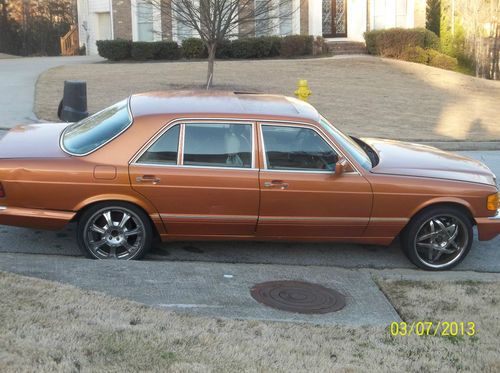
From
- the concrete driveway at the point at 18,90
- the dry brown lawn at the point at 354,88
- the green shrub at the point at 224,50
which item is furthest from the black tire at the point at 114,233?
the green shrub at the point at 224,50

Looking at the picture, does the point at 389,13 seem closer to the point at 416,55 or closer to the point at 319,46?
the point at 319,46

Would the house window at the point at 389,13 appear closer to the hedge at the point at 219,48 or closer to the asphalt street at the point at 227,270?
the hedge at the point at 219,48

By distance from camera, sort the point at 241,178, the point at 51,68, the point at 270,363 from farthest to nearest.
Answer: the point at 51,68 → the point at 241,178 → the point at 270,363

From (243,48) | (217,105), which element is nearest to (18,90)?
(243,48)

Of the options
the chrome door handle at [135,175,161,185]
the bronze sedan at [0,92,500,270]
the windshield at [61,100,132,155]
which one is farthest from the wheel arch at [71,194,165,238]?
the windshield at [61,100,132,155]

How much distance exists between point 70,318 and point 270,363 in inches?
49.2

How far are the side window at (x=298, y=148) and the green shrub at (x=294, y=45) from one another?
20769 millimetres

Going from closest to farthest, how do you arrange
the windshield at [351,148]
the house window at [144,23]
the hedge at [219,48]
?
1. the windshield at [351,148]
2. the hedge at [219,48]
3. the house window at [144,23]

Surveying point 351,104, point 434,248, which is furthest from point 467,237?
point 351,104

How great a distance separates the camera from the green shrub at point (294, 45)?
1015 inches

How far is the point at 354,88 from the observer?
1892 cm

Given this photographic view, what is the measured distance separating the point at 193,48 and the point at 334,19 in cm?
765

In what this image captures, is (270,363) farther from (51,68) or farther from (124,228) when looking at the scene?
(51,68)

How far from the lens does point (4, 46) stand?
43.2 meters
